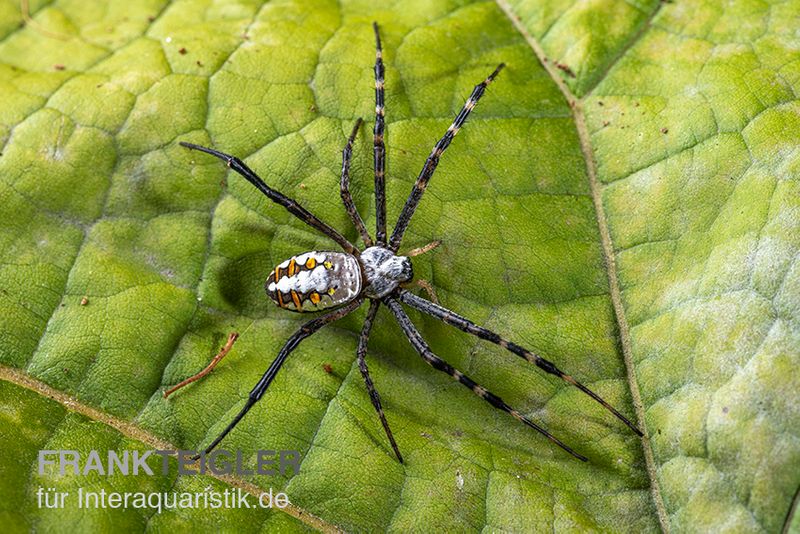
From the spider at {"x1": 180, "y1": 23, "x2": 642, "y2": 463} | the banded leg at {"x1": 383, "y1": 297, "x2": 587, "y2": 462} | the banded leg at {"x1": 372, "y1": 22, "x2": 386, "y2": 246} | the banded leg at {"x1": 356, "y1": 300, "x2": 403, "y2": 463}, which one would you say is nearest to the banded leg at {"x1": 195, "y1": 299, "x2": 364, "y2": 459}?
the spider at {"x1": 180, "y1": 23, "x2": 642, "y2": 463}

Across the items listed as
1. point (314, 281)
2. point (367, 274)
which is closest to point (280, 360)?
point (314, 281)

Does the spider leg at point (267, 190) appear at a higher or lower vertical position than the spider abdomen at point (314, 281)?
higher

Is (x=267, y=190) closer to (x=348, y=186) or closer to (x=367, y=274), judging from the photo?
(x=348, y=186)

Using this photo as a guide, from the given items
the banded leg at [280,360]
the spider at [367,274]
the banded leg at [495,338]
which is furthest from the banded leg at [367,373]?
the banded leg at [495,338]

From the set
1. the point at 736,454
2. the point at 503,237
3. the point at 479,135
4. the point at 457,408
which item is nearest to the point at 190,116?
the point at 479,135

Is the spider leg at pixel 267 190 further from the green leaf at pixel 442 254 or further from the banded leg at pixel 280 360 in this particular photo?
the banded leg at pixel 280 360

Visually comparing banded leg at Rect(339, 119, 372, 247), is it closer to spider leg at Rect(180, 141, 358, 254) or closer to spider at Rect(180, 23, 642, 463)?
spider at Rect(180, 23, 642, 463)

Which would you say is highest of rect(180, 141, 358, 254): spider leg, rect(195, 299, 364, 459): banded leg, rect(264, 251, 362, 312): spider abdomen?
rect(180, 141, 358, 254): spider leg
